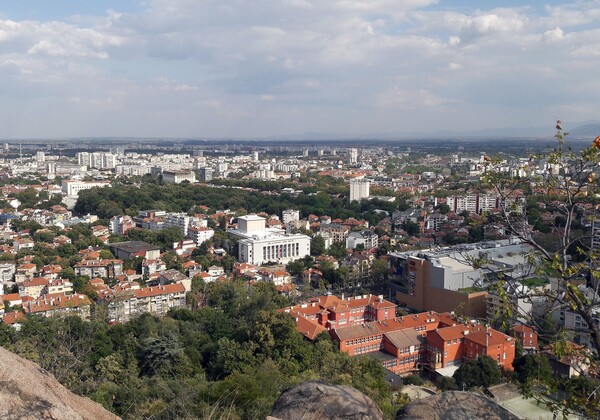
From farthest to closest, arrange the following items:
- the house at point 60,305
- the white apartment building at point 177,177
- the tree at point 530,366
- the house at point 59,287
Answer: the white apartment building at point 177,177 → the house at point 59,287 → the house at point 60,305 → the tree at point 530,366

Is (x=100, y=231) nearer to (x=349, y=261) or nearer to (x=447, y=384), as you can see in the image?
(x=349, y=261)

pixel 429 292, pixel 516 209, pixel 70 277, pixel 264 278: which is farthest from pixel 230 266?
pixel 516 209

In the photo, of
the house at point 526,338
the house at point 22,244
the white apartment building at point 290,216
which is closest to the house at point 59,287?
the house at point 22,244

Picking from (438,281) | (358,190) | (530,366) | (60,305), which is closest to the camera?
(530,366)

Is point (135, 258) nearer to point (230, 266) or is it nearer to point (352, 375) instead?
point (230, 266)

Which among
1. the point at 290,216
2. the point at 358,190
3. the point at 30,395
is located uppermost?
the point at 30,395

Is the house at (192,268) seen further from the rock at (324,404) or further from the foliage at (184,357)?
the rock at (324,404)

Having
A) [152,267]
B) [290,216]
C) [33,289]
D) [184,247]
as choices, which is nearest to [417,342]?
[152,267]
